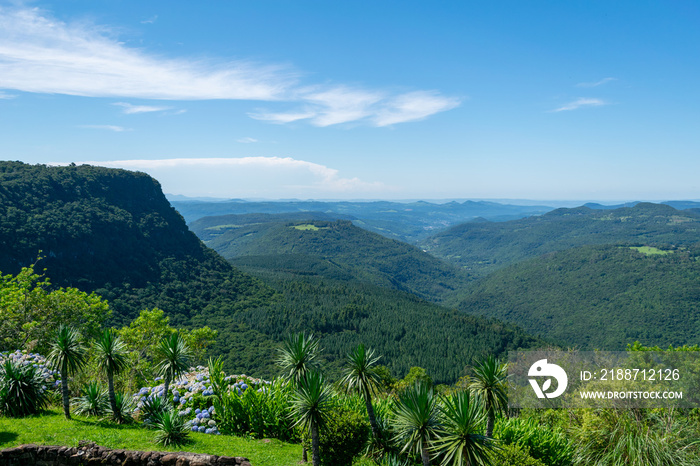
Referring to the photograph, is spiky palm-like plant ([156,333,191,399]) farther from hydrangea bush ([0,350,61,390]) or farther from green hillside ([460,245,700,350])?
green hillside ([460,245,700,350])

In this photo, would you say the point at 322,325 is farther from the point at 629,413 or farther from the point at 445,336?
the point at 629,413

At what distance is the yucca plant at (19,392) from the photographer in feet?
49.2

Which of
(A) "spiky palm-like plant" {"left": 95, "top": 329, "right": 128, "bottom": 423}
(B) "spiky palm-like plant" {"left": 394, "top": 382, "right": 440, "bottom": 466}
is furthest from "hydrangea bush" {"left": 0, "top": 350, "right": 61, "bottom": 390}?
(B) "spiky palm-like plant" {"left": 394, "top": 382, "right": 440, "bottom": 466}

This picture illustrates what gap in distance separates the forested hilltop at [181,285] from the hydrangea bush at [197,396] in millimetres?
51354

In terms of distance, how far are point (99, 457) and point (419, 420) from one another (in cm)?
1054

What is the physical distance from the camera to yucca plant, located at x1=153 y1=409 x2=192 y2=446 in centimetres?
1374

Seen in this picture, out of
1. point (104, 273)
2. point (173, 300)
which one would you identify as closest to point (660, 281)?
point (173, 300)

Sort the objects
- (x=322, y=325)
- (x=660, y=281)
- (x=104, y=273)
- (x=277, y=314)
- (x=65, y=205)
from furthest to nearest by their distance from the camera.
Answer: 1. (x=660, y=281)
2. (x=322, y=325)
3. (x=277, y=314)
4. (x=65, y=205)
5. (x=104, y=273)

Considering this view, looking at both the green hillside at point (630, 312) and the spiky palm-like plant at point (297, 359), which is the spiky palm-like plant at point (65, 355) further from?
the green hillside at point (630, 312)

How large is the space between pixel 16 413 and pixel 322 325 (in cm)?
10193

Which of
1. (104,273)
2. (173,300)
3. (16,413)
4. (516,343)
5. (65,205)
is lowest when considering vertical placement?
(516,343)

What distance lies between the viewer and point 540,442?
52.2ft

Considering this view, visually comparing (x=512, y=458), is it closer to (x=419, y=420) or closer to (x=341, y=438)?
Result: (x=419, y=420)

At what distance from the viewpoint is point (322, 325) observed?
114 meters
